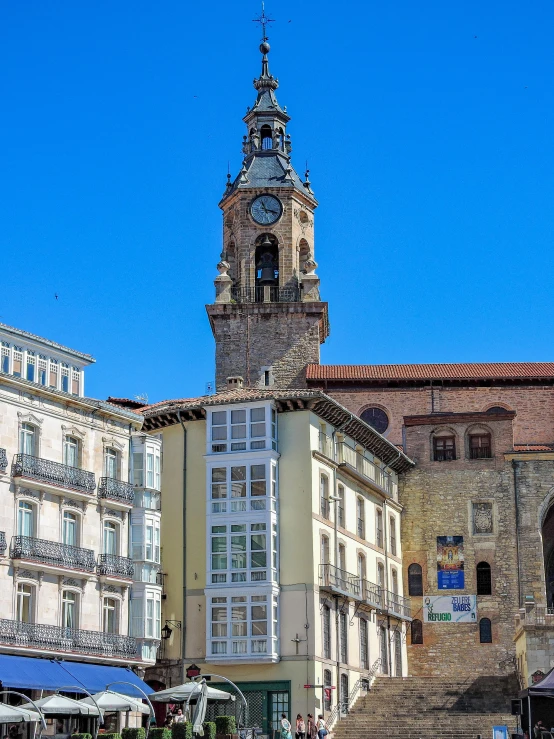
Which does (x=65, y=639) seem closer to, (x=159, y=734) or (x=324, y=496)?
(x=159, y=734)

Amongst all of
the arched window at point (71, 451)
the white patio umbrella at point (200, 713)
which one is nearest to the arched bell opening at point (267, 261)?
the arched window at point (71, 451)

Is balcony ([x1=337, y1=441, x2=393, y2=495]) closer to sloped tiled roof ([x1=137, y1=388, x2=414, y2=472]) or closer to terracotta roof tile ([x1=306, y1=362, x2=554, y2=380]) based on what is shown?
sloped tiled roof ([x1=137, y1=388, x2=414, y2=472])

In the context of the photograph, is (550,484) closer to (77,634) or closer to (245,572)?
(245,572)

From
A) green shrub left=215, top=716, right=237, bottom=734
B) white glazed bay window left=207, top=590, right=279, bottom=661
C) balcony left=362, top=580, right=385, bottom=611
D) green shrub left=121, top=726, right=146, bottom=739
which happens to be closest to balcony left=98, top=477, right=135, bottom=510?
white glazed bay window left=207, top=590, right=279, bottom=661

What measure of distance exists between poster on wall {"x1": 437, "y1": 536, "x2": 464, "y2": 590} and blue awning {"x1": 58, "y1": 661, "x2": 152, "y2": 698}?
19.8 m

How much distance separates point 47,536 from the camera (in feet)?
141

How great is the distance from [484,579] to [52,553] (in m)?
24.9

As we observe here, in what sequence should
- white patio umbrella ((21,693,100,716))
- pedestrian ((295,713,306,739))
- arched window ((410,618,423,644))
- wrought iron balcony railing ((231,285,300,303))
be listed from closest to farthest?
white patio umbrella ((21,693,100,716)) < pedestrian ((295,713,306,739)) < arched window ((410,618,423,644)) < wrought iron balcony railing ((231,285,300,303))

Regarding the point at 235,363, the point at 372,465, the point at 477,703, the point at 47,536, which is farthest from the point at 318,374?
the point at 47,536

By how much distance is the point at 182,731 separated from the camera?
3453 centimetres

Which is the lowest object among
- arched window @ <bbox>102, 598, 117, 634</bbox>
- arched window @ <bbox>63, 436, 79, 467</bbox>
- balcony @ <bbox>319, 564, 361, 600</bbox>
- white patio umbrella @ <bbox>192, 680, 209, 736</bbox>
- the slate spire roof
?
white patio umbrella @ <bbox>192, 680, 209, 736</bbox>

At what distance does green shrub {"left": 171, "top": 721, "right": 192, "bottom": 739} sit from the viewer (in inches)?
1355

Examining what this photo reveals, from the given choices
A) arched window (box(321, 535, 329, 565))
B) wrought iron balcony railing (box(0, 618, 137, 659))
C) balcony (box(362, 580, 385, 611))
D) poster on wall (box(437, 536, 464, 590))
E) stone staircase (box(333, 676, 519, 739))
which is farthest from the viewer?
poster on wall (box(437, 536, 464, 590))

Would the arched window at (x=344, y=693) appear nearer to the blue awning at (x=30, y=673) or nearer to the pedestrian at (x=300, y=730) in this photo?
the pedestrian at (x=300, y=730)
